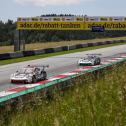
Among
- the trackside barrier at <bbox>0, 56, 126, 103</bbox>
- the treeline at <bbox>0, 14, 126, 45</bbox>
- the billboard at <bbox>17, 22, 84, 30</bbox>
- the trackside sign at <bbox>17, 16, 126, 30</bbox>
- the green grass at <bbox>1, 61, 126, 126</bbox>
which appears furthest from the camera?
the treeline at <bbox>0, 14, 126, 45</bbox>

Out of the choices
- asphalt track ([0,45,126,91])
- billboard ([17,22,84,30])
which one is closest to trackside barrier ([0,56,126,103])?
asphalt track ([0,45,126,91])

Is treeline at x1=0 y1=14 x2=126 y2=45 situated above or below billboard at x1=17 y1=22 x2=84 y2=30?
below

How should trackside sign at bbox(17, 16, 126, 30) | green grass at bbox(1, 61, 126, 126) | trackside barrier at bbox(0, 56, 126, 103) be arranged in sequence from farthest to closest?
trackside sign at bbox(17, 16, 126, 30) < trackside barrier at bbox(0, 56, 126, 103) < green grass at bbox(1, 61, 126, 126)

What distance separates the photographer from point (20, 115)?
7.66 meters

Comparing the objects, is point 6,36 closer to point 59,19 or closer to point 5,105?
point 59,19

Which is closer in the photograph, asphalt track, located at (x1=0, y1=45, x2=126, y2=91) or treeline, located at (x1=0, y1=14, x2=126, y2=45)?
asphalt track, located at (x1=0, y1=45, x2=126, y2=91)

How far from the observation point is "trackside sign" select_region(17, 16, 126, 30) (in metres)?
54.2

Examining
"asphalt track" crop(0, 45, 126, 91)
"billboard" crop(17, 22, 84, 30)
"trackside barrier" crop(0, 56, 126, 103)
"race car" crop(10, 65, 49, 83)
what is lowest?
"asphalt track" crop(0, 45, 126, 91)

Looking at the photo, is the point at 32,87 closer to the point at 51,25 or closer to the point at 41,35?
the point at 51,25

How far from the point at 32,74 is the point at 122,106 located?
16.8m

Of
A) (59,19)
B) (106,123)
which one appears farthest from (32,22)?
(106,123)

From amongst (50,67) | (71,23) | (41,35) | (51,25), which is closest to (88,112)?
(50,67)

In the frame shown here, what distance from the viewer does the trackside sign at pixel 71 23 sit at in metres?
54.2

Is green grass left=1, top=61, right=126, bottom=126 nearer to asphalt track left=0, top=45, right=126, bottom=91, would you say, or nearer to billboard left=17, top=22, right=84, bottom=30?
asphalt track left=0, top=45, right=126, bottom=91
